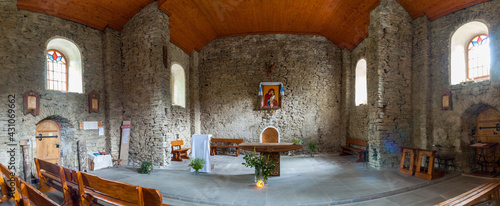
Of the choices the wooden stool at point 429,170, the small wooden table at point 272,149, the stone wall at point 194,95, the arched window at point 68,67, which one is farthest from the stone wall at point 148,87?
the wooden stool at point 429,170

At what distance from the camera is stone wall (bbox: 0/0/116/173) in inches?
239

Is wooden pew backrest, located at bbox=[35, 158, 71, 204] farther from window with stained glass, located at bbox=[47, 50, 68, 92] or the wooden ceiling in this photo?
the wooden ceiling

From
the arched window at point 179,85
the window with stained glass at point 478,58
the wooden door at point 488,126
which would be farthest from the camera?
the arched window at point 179,85

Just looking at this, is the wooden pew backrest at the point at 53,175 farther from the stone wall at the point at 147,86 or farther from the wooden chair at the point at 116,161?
the wooden chair at the point at 116,161

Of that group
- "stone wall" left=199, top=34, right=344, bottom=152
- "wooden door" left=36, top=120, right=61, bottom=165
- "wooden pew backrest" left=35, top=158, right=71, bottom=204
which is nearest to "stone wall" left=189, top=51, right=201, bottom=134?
"stone wall" left=199, top=34, right=344, bottom=152

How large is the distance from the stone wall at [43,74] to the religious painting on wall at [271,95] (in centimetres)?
632

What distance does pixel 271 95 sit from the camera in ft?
35.3

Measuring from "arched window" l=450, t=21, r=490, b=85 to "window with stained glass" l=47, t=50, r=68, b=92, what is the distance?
1237cm

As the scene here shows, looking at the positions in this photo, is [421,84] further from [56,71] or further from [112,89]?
[56,71]

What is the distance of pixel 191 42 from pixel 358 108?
26.8 ft

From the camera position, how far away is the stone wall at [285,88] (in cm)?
1078

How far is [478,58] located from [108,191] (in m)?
9.48

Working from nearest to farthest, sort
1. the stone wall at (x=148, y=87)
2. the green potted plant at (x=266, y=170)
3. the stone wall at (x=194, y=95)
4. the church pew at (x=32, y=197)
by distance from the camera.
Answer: the church pew at (x=32, y=197) → the green potted plant at (x=266, y=170) → the stone wall at (x=148, y=87) → the stone wall at (x=194, y=95)

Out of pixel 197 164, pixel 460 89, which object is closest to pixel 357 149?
pixel 460 89
